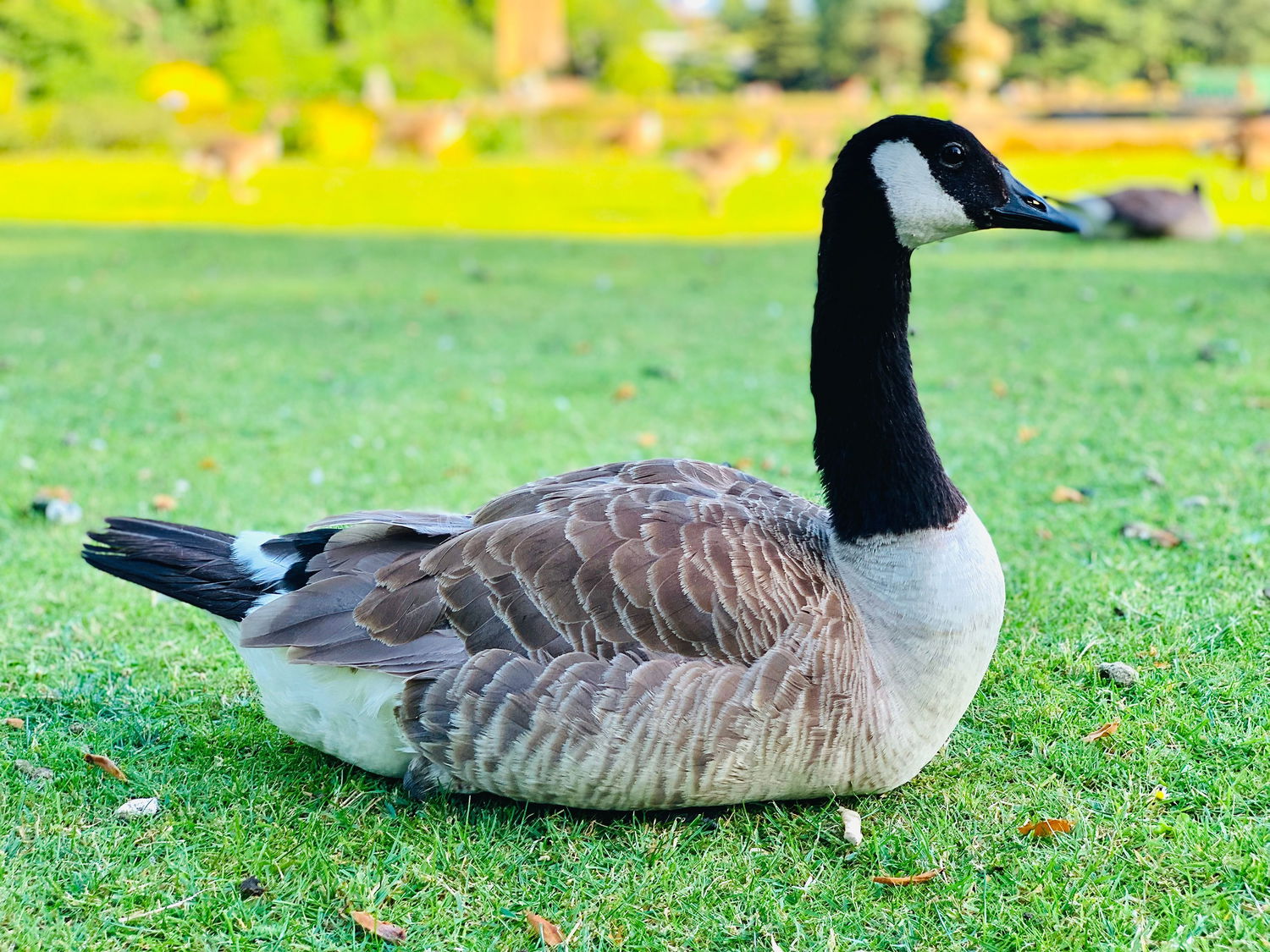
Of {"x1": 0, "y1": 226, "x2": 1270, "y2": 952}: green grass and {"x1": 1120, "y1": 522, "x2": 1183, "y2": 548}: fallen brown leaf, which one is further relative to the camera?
{"x1": 1120, "y1": 522, "x2": 1183, "y2": 548}: fallen brown leaf

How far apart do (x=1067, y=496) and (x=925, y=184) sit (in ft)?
8.91

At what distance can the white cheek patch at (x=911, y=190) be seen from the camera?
9.23 ft

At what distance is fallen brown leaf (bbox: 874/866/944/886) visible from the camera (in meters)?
2.59

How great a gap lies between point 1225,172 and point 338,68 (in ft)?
82.8

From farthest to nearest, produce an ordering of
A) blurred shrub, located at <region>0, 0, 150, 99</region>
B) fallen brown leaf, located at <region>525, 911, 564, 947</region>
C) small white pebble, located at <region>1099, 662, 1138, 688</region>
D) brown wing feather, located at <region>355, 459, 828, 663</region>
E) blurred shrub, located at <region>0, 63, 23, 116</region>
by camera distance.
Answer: blurred shrub, located at <region>0, 0, 150, 99</region> → blurred shrub, located at <region>0, 63, 23, 116</region> → small white pebble, located at <region>1099, 662, 1138, 688</region> → brown wing feather, located at <region>355, 459, 828, 663</region> → fallen brown leaf, located at <region>525, 911, 564, 947</region>

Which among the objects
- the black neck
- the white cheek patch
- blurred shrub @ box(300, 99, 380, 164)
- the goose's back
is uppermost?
the white cheek patch

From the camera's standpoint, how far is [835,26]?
187ft

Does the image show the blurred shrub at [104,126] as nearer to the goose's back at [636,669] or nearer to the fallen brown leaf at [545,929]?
the goose's back at [636,669]

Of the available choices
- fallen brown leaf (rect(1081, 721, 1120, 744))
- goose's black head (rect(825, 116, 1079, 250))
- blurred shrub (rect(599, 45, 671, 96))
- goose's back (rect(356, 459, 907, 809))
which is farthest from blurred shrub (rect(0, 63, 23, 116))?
fallen brown leaf (rect(1081, 721, 1120, 744))

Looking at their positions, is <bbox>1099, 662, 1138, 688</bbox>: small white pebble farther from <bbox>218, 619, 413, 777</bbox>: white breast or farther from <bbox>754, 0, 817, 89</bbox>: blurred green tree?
<bbox>754, 0, 817, 89</bbox>: blurred green tree

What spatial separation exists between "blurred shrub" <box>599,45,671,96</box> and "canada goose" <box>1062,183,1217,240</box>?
34.0m

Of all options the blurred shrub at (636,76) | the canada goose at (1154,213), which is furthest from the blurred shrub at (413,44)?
the canada goose at (1154,213)

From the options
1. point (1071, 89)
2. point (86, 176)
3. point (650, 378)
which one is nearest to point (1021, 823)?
point (650, 378)

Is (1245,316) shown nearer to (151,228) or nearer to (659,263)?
(659,263)
